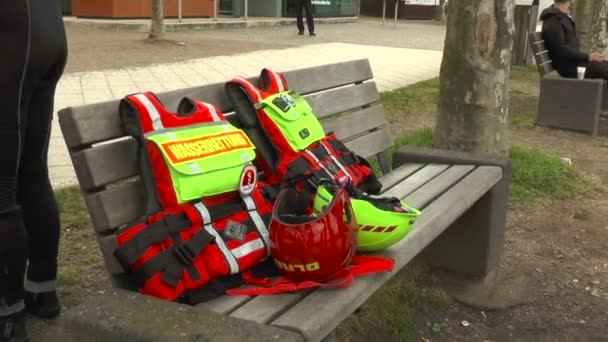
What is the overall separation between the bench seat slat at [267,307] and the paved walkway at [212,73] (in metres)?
3.13

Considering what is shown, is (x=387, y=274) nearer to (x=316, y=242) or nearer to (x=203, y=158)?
(x=316, y=242)

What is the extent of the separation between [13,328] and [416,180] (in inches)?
73.8

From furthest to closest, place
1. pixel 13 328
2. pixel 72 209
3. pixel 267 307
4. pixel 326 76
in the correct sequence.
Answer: pixel 72 209 < pixel 326 76 < pixel 13 328 < pixel 267 307

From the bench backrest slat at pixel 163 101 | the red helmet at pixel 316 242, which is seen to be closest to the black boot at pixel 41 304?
the bench backrest slat at pixel 163 101

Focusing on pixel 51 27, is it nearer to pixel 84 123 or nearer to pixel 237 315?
pixel 84 123

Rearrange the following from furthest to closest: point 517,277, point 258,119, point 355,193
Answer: point 517,277, point 258,119, point 355,193

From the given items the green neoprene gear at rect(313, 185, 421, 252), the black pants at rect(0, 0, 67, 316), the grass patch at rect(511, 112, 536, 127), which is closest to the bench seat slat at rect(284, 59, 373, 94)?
the green neoprene gear at rect(313, 185, 421, 252)

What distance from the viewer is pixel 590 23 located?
10219 millimetres

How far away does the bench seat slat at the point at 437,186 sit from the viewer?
324 centimetres

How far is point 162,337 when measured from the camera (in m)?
1.86

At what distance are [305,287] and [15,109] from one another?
1.09 m

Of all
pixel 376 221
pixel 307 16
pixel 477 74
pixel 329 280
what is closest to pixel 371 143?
pixel 477 74

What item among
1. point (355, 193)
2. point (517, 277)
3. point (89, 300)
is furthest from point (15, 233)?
point (517, 277)

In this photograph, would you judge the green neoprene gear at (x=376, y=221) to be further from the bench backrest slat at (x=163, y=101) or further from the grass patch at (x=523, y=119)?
the grass patch at (x=523, y=119)
